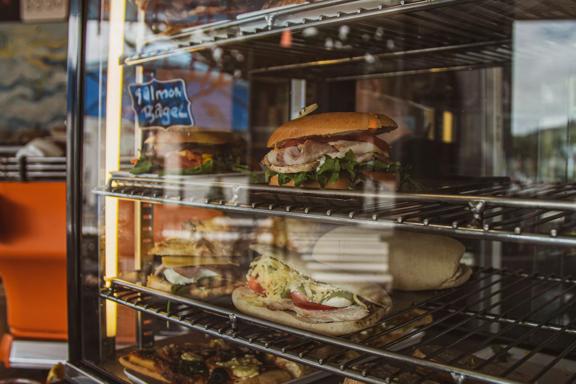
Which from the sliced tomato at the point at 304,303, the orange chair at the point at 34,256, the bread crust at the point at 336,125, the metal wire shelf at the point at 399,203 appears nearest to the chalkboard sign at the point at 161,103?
the metal wire shelf at the point at 399,203

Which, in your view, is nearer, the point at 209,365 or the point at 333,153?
the point at 333,153

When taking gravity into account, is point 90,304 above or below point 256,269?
below

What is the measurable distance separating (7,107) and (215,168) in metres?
3.55

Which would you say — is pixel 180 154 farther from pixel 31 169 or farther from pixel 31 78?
pixel 31 78

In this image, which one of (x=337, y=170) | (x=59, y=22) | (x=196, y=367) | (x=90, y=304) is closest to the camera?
(x=337, y=170)

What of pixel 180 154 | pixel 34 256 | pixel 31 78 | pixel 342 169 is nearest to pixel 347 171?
pixel 342 169

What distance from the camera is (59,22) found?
4.31 m

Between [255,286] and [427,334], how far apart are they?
0.37 metres

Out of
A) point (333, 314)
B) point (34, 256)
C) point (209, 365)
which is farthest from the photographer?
point (34, 256)

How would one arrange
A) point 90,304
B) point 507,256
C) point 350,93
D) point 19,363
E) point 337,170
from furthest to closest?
point 19,363
point 350,93
point 507,256
point 90,304
point 337,170

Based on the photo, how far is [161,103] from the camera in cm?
152

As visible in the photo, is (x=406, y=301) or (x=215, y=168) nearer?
(x=406, y=301)

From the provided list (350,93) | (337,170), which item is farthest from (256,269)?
(350,93)

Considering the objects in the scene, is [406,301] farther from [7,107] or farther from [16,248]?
[7,107]
